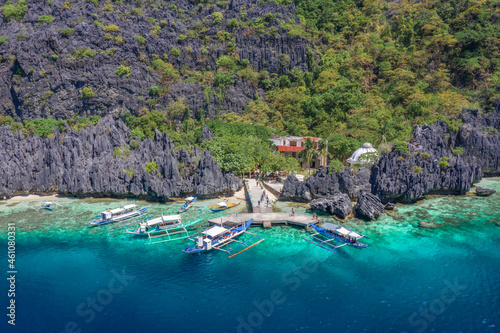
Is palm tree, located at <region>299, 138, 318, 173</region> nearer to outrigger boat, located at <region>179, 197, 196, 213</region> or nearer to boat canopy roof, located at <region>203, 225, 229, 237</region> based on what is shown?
outrigger boat, located at <region>179, 197, 196, 213</region>

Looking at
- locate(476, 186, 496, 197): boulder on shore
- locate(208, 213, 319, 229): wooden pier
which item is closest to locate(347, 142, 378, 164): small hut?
locate(476, 186, 496, 197): boulder on shore

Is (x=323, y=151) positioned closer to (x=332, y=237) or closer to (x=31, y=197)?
(x=332, y=237)

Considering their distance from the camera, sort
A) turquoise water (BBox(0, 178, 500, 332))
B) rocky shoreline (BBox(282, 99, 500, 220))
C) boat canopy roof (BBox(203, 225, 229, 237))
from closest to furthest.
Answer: turquoise water (BBox(0, 178, 500, 332))
boat canopy roof (BBox(203, 225, 229, 237))
rocky shoreline (BBox(282, 99, 500, 220))

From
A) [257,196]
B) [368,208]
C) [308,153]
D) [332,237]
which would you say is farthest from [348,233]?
[308,153]

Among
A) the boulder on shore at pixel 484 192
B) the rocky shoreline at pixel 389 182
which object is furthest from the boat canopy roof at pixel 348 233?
the boulder on shore at pixel 484 192

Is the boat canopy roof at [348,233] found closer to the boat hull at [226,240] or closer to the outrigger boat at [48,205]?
the boat hull at [226,240]
